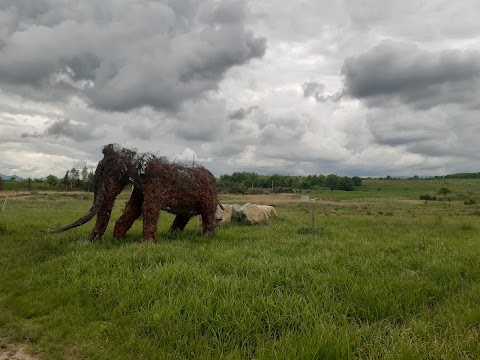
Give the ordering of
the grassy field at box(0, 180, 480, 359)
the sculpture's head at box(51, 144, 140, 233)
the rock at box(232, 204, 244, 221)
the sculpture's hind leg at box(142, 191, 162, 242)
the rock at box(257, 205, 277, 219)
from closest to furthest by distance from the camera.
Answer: the grassy field at box(0, 180, 480, 359)
the sculpture's hind leg at box(142, 191, 162, 242)
the sculpture's head at box(51, 144, 140, 233)
the rock at box(232, 204, 244, 221)
the rock at box(257, 205, 277, 219)

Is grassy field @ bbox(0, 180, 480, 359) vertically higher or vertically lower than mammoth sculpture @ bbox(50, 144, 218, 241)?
lower

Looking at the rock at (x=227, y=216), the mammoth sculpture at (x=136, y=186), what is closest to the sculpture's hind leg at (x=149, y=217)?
the mammoth sculpture at (x=136, y=186)

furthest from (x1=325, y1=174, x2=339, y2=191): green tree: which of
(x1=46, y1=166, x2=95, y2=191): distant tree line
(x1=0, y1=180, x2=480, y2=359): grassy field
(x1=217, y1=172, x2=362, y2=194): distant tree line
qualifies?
(x1=0, y1=180, x2=480, y2=359): grassy field

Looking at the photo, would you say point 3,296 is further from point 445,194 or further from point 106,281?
point 445,194

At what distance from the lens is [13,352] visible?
5.46 m

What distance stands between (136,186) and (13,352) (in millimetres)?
7990

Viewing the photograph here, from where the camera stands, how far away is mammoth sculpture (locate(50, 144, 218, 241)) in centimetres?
1263

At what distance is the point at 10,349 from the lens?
18.2 feet

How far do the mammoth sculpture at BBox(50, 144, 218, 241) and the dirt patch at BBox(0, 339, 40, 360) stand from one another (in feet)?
21.8

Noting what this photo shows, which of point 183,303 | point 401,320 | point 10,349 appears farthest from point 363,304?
point 10,349

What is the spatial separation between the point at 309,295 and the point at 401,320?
1.65 m

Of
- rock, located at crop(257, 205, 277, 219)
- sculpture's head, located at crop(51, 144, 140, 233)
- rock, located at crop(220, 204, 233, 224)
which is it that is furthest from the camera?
rock, located at crop(257, 205, 277, 219)

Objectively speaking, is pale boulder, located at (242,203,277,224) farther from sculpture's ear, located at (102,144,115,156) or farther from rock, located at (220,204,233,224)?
sculpture's ear, located at (102,144,115,156)

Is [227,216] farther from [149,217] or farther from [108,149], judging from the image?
[108,149]
